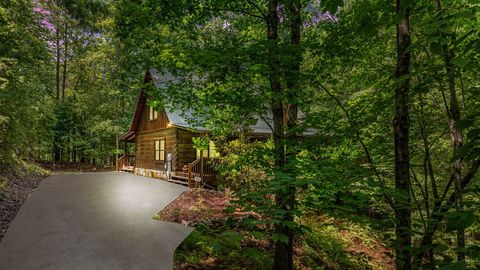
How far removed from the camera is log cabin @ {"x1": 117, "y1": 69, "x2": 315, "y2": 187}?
56.5 feet

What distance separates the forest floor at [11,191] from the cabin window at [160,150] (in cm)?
767

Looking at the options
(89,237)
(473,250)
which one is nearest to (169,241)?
(89,237)

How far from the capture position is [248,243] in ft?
27.7

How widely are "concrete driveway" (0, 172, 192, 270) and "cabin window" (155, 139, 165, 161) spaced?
877 centimetres

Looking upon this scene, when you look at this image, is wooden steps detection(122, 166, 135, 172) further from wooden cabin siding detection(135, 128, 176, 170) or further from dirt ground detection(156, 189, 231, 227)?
dirt ground detection(156, 189, 231, 227)

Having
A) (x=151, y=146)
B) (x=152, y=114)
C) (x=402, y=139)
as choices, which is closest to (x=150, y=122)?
(x=152, y=114)

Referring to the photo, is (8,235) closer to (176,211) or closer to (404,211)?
(176,211)

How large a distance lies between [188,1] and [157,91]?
1964 mm

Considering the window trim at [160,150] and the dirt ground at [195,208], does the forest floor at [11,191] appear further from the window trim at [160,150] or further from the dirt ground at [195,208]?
the window trim at [160,150]

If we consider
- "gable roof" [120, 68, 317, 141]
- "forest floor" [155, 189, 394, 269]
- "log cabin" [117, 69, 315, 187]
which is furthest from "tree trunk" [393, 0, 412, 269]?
"log cabin" [117, 69, 315, 187]

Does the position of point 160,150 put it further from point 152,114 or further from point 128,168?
point 128,168

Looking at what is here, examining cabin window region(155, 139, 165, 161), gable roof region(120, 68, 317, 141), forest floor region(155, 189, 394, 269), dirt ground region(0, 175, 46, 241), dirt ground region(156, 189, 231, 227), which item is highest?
gable roof region(120, 68, 317, 141)

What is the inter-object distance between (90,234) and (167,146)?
13.2 m

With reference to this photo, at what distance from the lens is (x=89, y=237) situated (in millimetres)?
8086
